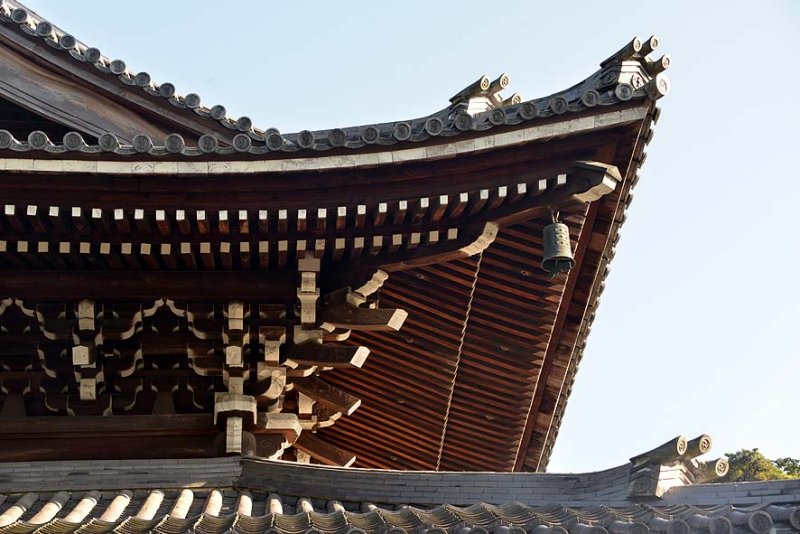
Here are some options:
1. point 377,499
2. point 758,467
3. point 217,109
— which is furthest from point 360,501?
point 758,467

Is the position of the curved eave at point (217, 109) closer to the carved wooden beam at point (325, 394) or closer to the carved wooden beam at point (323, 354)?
the carved wooden beam at point (323, 354)

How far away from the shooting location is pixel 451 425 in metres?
11.7

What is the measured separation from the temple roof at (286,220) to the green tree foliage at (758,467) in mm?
4451

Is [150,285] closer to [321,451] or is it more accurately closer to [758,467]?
[321,451]

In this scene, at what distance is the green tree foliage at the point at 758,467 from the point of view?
14156 mm

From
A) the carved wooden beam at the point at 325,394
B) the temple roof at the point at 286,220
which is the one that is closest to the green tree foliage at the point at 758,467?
the temple roof at the point at 286,220

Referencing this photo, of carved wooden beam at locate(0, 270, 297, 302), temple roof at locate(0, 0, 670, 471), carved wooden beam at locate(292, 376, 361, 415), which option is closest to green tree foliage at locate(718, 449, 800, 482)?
temple roof at locate(0, 0, 670, 471)

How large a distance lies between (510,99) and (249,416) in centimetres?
337

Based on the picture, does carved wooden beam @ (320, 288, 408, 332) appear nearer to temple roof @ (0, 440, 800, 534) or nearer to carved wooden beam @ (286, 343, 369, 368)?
carved wooden beam @ (286, 343, 369, 368)

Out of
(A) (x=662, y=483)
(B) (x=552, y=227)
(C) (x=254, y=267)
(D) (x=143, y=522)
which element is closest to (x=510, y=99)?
(B) (x=552, y=227)

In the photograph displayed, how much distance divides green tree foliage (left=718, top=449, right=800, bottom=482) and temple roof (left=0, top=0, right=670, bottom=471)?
4.45 meters

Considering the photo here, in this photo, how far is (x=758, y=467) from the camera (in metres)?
14.3

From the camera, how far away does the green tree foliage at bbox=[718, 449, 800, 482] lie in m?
14.2

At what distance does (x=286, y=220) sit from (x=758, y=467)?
7.95 metres
